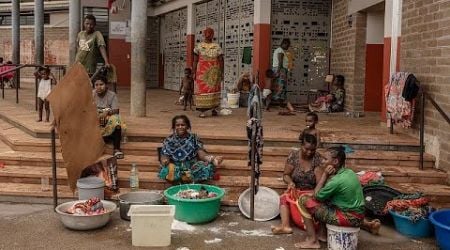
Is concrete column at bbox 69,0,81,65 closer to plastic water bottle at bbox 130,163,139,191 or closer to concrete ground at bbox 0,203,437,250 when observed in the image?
plastic water bottle at bbox 130,163,139,191

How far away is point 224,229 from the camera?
213 inches

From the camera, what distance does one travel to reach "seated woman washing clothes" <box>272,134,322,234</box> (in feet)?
17.7

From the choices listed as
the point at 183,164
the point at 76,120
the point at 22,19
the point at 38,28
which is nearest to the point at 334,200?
the point at 183,164

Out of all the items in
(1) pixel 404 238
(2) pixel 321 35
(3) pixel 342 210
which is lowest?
(1) pixel 404 238

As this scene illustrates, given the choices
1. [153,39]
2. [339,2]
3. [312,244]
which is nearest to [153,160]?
[312,244]

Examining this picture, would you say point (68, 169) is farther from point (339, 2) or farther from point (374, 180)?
point (339, 2)

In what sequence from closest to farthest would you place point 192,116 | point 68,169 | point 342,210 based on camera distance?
point 342,210 → point 68,169 → point 192,116

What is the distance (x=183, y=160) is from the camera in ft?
20.2

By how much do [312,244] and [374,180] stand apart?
4.95 feet

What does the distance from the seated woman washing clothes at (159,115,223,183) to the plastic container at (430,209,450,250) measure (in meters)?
2.38

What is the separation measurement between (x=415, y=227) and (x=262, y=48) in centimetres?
750

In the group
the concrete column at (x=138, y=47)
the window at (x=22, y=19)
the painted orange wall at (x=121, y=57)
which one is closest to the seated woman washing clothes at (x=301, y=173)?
the concrete column at (x=138, y=47)

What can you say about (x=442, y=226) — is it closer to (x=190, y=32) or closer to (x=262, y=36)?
(x=262, y=36)

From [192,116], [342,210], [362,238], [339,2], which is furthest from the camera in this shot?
[339,2]
